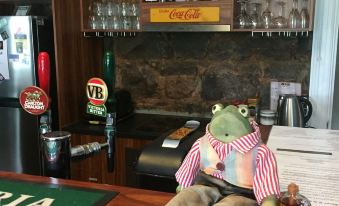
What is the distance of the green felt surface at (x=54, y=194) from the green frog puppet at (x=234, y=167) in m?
0.26

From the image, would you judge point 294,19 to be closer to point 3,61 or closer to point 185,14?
point 185,14

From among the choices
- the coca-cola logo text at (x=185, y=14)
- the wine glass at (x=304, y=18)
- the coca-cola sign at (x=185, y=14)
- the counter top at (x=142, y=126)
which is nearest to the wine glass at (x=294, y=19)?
the wine glass at (x=304, y=18)

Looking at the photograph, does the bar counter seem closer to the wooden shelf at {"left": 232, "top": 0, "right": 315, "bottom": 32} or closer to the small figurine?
the small figurine

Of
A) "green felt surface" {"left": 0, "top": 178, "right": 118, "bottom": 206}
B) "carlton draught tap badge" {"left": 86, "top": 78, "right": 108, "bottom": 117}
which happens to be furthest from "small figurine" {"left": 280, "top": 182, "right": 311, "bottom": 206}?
"carlton draught tap badge" {"left": 86, "top": 78, "right": 108, "bottom": 117}

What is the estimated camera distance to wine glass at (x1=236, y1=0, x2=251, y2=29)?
90.1 inches

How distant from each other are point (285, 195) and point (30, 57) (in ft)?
6.72

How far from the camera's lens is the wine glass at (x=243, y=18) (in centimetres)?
229

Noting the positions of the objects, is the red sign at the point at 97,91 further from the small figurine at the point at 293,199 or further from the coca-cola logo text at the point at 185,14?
the small figurine at the point at 293,199

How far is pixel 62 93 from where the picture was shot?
98.3 inches

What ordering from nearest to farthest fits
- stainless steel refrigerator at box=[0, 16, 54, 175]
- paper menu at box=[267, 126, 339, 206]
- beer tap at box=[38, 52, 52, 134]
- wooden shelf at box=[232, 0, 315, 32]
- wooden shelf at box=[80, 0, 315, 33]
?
paper menu at box=[267, 126, 339, 206]
beer tap at box=[38, 52, 52, 134]
wooden shelf at box=[232, 0, 315, 32]
wooden shelf at box=[80, 0, 315, 33]
stainless steel refrigerator at box=[0, 16, 54, 175]

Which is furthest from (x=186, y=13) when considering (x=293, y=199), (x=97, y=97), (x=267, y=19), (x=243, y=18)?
(x=293, y=199)

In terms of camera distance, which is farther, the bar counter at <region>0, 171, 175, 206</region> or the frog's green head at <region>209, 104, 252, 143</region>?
the bar counter at <region>0, 171, 175, 206</region>

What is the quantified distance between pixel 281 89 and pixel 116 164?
45.2 inches

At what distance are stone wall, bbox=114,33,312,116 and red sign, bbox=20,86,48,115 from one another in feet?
5.50
